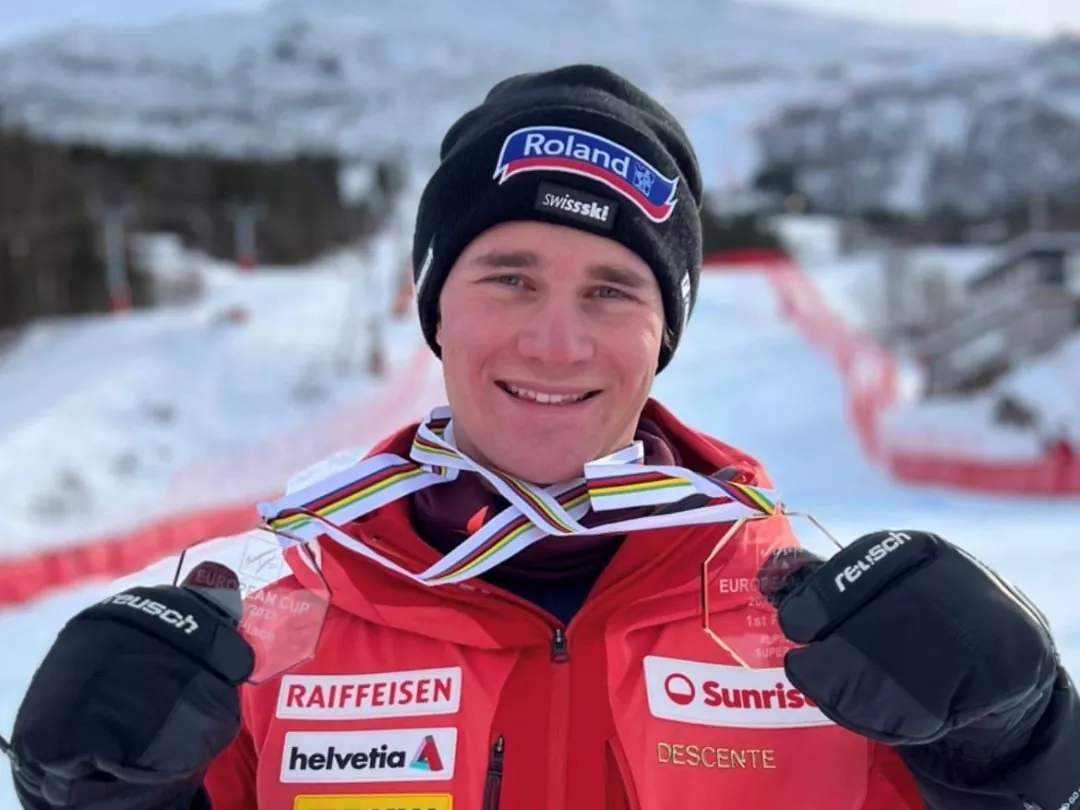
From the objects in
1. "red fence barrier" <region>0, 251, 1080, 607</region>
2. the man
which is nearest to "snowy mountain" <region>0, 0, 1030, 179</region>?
"red fence barrier" <region>0, 251, 1080, 607</region>

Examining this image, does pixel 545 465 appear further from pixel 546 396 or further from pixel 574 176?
pixel 574 176

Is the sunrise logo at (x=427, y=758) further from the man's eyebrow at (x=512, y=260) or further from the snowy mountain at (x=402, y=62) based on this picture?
the snowy mountain at (x=402, y=62)

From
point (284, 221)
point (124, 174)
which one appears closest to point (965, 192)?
point (284, 221)

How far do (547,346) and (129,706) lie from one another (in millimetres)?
802

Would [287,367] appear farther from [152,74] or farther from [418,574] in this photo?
[152,74]

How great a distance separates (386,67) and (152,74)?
27823 mm

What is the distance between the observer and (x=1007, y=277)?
23.4 metres

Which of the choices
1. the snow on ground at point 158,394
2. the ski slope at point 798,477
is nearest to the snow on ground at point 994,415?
the ski slope at point 798,477

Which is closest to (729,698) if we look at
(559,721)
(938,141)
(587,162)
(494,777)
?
(559,721)

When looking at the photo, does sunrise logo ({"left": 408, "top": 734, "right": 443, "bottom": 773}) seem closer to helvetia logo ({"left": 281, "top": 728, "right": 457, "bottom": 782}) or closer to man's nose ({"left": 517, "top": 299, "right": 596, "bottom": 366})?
helvetia logo ({"left": 281, "top": 728, "right": 457, "bottom": 782})

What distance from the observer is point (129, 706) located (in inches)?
54.1

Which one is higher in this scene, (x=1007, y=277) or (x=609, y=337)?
(x=609, y=337)

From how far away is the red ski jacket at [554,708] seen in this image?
62.3 inches

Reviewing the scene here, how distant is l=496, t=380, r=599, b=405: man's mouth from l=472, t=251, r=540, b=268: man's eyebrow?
20cm
